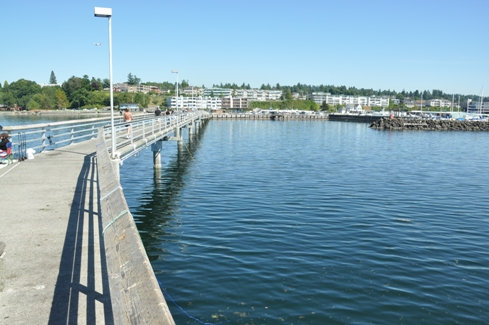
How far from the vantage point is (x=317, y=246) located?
1388 centimetres

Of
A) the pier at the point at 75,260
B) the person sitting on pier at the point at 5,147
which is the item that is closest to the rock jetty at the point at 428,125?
the person sitting on pier at the point at 5,147

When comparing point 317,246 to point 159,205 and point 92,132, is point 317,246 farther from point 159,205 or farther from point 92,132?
point 92,132

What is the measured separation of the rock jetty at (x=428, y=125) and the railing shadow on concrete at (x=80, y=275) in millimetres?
102499

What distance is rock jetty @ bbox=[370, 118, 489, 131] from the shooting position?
104 metres

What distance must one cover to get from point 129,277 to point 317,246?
1070cm

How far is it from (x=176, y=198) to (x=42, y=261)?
1447 cm

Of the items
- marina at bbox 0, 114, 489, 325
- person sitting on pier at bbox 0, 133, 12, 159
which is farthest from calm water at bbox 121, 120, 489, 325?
person sitting on pier at bbox 0, 133, 12, 159

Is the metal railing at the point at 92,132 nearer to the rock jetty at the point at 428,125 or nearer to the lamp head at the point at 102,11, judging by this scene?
the lamp head at the point at 102,11

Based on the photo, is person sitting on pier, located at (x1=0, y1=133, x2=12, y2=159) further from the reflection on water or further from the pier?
the pier

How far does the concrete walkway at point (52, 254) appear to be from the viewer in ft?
17.5

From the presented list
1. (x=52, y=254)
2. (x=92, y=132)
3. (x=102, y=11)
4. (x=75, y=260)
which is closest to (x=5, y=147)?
(x=102, y=11)

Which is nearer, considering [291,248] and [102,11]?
[291,248]

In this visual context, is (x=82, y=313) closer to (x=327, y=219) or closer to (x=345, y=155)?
(x=327, y=219)

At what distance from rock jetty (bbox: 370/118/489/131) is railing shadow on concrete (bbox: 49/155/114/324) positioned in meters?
102
